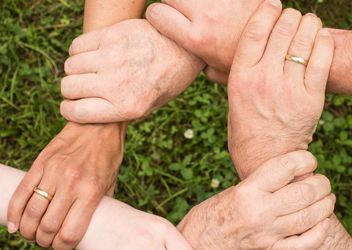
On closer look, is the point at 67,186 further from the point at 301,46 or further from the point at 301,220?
the point at 301,46

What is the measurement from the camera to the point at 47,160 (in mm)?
2027

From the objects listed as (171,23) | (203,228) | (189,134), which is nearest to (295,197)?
(203,228)

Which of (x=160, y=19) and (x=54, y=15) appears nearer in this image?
(x=160, y=19)

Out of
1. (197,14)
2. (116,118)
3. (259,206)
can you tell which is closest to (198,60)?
(197,14)

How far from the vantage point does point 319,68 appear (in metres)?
1.75

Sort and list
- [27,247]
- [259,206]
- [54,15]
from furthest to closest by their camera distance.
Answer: [54,15] < [27,247] < [259,206]

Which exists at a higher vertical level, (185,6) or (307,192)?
(185,6)

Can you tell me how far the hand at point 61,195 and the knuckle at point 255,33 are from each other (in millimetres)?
998

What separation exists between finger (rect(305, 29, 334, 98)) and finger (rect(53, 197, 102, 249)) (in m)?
1.16

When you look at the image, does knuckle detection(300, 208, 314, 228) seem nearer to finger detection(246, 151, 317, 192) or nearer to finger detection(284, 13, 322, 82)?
finger detection(246, 151, 317, 192)

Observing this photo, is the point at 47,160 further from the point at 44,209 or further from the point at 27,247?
the point at 27,247

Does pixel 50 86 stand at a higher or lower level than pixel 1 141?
higher

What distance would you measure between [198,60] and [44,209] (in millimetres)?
1121

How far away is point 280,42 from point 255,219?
0.82m
